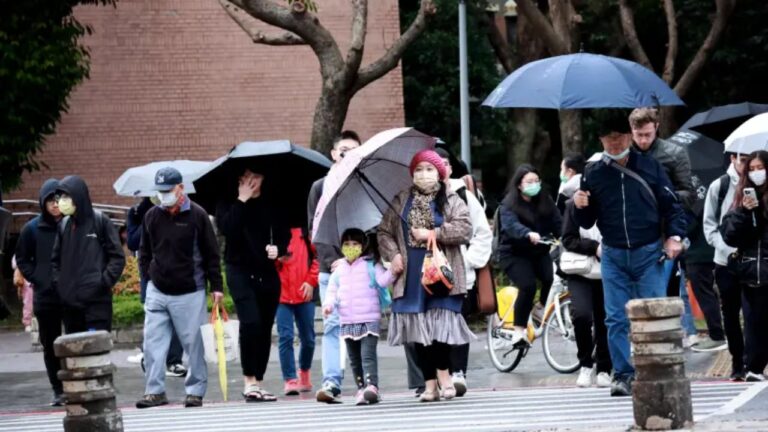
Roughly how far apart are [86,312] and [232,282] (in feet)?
4.93

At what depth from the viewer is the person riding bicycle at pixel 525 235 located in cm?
1577

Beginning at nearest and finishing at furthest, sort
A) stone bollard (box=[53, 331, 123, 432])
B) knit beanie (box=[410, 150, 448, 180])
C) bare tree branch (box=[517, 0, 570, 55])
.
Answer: stone bollard (box=[53, 331, 123, 432]), knit beanie (box=[410, 150, 448, 180]), bare tree branch (box=[517, 0, 570, 55])

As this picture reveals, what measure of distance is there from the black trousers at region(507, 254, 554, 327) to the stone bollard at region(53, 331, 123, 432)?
19.0 feet

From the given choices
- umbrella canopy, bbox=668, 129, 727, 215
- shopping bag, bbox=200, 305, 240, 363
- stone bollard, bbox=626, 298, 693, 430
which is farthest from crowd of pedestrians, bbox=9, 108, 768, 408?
stone bollard, bbox=626, 298, 693, 430

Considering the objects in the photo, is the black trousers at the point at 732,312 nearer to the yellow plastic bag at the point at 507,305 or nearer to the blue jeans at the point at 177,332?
the yellow plastic bag at the point at 507,305

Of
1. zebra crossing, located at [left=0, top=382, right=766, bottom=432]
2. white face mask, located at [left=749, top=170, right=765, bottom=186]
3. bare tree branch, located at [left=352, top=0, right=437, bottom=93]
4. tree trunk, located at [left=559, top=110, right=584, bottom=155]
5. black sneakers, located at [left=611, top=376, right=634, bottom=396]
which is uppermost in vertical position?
bare tree branch, located at [left=352, top=0, right=437, bottom=93]

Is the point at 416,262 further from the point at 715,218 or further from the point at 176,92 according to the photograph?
the point at 176,92

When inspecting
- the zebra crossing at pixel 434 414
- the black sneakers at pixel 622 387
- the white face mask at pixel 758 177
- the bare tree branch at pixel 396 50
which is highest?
the bare tree branch at pixel 396 50

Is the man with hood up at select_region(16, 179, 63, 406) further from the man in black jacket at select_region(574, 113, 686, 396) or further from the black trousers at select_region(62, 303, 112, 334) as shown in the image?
the man in black jacket at select_region(574, 113, 686, 396)

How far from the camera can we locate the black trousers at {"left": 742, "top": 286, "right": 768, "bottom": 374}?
1316cm

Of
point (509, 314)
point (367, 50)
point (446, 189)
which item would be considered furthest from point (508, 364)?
point (367, 50)

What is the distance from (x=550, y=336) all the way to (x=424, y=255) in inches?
133

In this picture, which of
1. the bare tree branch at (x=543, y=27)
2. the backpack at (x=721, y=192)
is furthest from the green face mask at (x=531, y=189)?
the bare tree branch at (x=543, y=27)

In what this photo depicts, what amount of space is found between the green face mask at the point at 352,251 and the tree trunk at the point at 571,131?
13.6m
